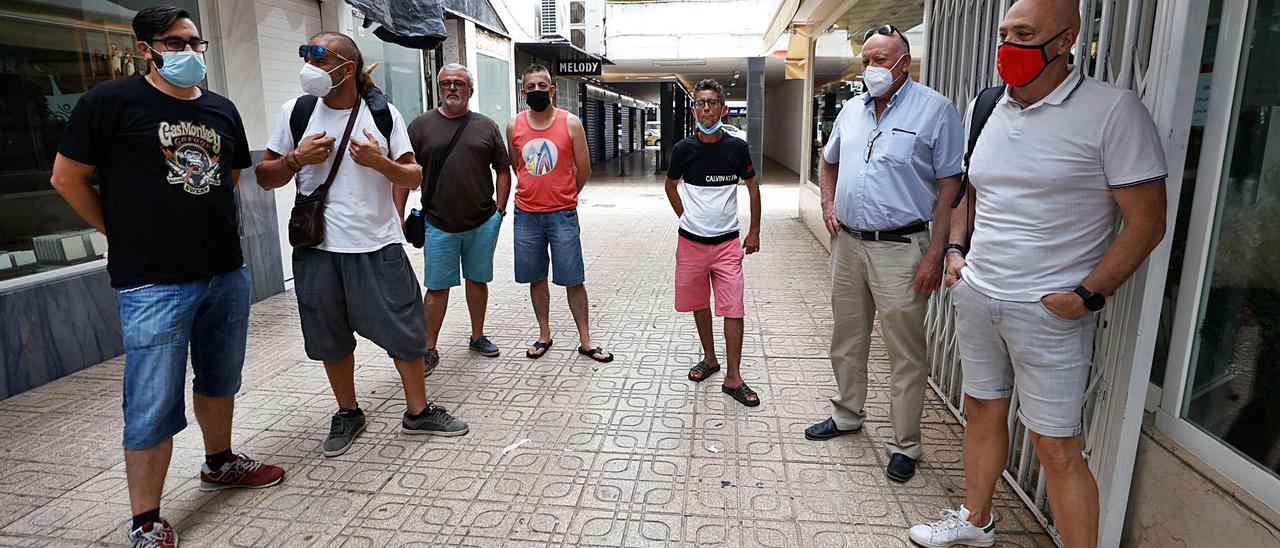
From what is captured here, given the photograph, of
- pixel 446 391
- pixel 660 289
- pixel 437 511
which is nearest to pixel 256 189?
pixel 446 391

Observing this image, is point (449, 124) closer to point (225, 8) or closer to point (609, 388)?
point (609, 388)

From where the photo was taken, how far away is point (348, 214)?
3.24 metres

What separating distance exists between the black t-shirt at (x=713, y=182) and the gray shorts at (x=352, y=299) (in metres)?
1.58

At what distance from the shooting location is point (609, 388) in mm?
4383

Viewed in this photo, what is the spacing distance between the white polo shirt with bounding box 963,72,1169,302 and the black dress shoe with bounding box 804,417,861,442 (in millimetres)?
1462

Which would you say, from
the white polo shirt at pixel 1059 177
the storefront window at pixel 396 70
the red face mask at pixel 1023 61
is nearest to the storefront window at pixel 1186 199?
the white polo shirt at pixel 1059 177

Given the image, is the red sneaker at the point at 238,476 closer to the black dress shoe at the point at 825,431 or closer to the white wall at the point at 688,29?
the black dress shoe at the point at 825,431

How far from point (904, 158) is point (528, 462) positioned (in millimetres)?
2149

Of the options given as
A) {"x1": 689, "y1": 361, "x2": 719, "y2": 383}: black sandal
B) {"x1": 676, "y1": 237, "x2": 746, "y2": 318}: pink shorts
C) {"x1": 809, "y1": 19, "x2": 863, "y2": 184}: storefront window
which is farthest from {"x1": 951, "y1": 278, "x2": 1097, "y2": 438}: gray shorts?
{"x1": 809, "y1": 19, "x2": 863, "y2": 184}: storefront window

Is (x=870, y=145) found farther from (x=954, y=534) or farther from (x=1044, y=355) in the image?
(x=954, y=534)

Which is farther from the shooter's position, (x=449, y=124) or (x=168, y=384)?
(x=449, y=124)

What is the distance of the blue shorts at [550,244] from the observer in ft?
15.7

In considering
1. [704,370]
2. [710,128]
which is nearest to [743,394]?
[704,370]

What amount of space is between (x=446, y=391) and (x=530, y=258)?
3.34 ft
